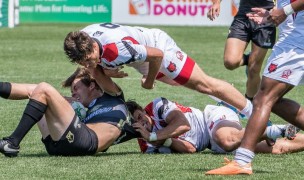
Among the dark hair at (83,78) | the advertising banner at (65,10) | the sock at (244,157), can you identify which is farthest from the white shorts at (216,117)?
the advertising banner at (65,10)

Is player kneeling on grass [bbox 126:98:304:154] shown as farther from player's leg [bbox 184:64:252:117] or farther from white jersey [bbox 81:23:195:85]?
white jersey [bbox 81:23:195:85]

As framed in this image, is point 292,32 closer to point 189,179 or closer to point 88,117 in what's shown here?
point 189,179

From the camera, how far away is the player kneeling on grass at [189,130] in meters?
9.20

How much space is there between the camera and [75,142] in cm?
885

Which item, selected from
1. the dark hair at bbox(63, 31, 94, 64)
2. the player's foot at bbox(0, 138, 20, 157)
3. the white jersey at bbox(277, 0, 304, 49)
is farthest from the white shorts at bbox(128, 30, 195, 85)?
the white jersey at bbox(277, 0, 304, 49)

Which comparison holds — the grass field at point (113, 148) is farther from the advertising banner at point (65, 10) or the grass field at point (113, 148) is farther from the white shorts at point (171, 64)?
the advertising banner at point (65, 10)

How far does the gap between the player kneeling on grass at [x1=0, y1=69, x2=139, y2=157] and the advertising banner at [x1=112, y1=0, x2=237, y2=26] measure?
20.7 metres

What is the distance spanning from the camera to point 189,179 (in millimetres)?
7809

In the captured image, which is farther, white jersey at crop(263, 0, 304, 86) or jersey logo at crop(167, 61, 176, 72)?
jersey logo at crop(167, 61, 176, 72)

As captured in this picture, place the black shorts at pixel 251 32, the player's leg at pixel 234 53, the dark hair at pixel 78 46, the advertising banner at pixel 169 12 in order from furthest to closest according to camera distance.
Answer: the advertising banner at pixel 169 12
the black shorts at pixel 251 32
the player's leg at pixel 234 53
the dark hair at pixel 78 46

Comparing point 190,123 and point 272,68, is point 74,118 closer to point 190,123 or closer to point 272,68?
point 190,123

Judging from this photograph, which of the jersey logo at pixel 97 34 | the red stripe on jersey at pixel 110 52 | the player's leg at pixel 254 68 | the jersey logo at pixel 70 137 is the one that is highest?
the jersey logo at pixel 97 34

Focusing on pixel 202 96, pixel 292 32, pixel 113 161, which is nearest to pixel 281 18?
pixel 292 32

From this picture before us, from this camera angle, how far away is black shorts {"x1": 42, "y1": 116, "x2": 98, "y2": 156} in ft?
28.9
